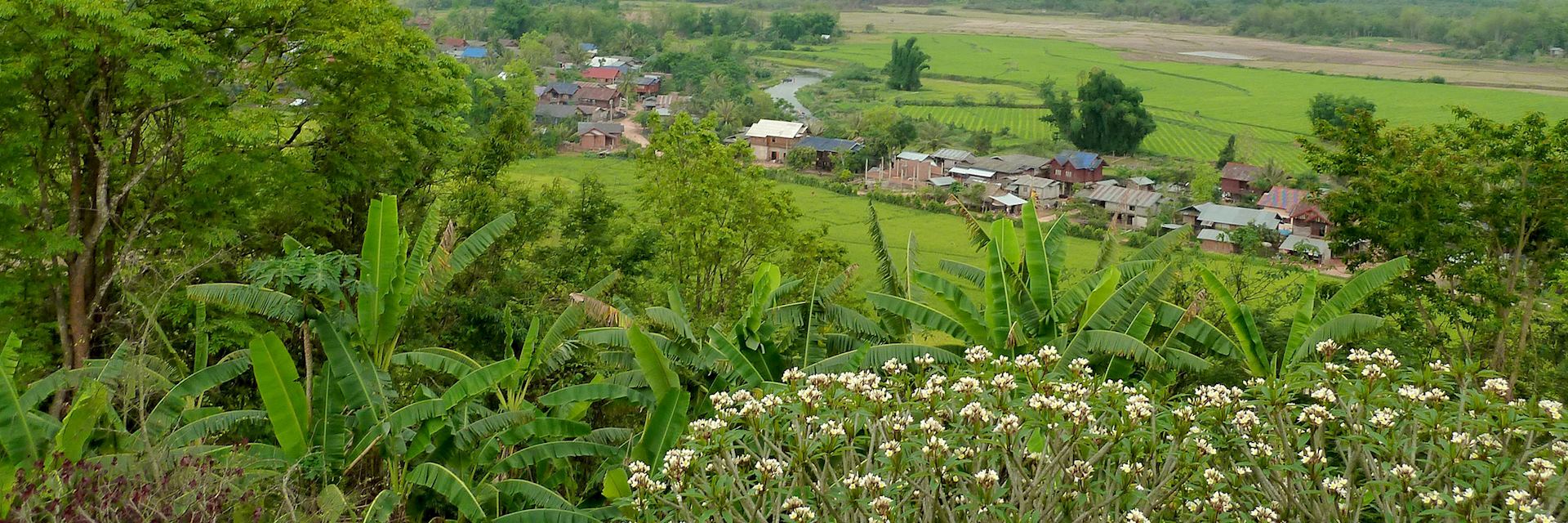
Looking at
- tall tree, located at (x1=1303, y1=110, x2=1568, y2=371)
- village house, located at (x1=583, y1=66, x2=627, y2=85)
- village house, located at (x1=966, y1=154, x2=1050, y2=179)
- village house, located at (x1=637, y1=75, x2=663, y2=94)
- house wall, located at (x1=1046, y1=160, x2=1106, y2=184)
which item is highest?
tall tree, located at (x1=1303, y1=110, x2=1568, y2=371)

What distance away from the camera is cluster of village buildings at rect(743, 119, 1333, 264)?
2614 cm

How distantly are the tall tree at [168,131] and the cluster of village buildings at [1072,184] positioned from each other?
686 inches

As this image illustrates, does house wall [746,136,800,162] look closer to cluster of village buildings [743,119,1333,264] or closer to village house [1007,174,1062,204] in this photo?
cluster of village buildings [743,119,1333,264]

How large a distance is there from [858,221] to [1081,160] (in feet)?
37.4

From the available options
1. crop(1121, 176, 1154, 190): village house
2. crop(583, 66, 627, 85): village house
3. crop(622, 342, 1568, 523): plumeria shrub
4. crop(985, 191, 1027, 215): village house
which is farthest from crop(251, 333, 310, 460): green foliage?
crop(583, 66, 627, 85): village house

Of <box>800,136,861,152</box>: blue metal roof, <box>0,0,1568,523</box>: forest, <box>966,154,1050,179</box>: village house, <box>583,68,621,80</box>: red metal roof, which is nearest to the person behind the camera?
<box>0,0,1568,523</box>: forest

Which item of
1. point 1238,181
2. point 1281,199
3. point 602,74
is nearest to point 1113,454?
point 1281,199

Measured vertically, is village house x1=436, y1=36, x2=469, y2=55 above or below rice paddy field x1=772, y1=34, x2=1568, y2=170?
above

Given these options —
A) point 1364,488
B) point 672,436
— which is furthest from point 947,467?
point 672,436

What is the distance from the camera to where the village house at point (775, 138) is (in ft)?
129

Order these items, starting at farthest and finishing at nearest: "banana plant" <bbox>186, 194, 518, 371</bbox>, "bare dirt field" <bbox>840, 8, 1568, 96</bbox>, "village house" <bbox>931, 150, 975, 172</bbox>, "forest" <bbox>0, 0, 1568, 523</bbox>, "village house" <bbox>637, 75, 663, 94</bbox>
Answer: "bare dirt field" <bbox>840, 8, 1568, 96</bbox>
"village house" <bbox>637, 75, 663, 94</bbox>
"village house" <bbox>931, 150, 975, 172</bbox>
"banana plant" <bbox>186, 194, 518, 371</bbox>
"forest" <bbox>0, 0, 1568, 523</bbox>

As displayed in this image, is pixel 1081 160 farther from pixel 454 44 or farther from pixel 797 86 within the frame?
pixel 454 44

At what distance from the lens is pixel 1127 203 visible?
1193 inches

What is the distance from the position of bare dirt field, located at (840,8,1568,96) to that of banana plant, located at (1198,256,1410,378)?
48.7m
